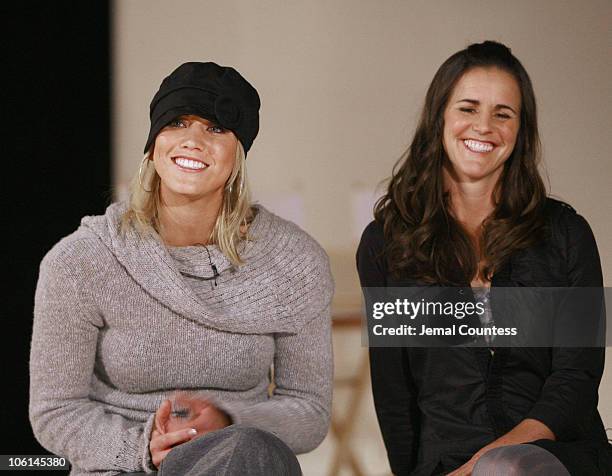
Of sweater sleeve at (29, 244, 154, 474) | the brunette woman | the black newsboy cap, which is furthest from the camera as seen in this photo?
the brunette woman

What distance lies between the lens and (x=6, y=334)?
223 cm

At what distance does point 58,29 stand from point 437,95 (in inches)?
35.2

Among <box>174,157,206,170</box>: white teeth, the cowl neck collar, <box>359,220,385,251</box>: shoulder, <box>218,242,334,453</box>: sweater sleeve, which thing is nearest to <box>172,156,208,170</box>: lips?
<box>174,157,206,170</box>: white teeth

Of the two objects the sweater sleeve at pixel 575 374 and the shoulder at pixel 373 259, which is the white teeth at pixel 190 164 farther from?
the sweater sleeve at pixel 575 374

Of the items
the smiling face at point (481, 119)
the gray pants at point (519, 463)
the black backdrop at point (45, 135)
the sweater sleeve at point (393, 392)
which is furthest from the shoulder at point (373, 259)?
the black backdrop at point (45, 135)

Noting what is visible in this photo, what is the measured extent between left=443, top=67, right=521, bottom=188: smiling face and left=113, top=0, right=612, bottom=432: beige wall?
0.30 metres

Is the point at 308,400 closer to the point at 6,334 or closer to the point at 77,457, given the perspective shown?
the point at 77,457

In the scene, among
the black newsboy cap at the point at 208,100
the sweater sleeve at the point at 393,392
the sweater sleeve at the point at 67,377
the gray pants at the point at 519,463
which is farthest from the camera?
the sweater sleeve at the point at 393,392

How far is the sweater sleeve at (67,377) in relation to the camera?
1701 millimetres

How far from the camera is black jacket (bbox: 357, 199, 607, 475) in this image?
74.5 inches

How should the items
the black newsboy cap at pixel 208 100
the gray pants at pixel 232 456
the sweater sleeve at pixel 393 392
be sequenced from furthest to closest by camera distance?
the sweater sleeve at pixel 393 392 < the black newsboy cap at pixel 208 100 < the gray pants at pixel 232 456

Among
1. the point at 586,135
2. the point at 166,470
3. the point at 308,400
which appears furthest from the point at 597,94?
the point at 166,470

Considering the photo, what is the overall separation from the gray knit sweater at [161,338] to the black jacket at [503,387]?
0.20m

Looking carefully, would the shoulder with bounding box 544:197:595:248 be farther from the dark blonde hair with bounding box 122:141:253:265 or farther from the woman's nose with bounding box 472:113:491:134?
the dark blonde hair with bounding box 122:141:253:265
